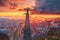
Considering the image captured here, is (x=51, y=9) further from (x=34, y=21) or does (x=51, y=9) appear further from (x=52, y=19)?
(x=34, y=21)

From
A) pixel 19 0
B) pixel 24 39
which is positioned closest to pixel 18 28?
pixel 24 39

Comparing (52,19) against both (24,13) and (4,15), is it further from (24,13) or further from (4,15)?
(4,15)

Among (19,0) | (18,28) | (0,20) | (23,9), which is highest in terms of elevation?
(19,0)

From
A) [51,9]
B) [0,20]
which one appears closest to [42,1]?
[51,9]

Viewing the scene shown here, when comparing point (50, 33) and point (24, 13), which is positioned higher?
point (24, 13)

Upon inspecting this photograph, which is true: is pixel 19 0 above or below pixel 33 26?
above

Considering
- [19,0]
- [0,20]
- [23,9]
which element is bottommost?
[0,20]

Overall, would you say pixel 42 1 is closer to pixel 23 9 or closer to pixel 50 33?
pixel 23 9

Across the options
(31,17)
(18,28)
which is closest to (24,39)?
(18,28)
